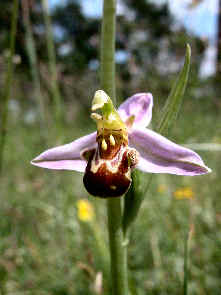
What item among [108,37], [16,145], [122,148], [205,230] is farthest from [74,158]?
[16,145]

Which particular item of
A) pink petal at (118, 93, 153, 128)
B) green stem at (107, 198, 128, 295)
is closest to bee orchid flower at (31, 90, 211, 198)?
pink petal at (118, 93, 153, 128)

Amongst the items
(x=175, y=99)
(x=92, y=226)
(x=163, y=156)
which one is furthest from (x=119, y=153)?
(x=92, y=226)

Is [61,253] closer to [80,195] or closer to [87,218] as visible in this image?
[87,218]

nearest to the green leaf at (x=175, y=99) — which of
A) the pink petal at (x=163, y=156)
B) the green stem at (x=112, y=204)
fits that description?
the pink petal at (x=163, y=156)

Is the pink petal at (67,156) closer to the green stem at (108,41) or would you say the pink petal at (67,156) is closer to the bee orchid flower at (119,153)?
the bee orchid flower at (119,153)

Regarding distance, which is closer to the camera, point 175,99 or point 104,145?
point 175,99

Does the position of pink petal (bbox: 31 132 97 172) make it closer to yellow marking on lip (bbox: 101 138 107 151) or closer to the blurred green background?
yellow marking on lip (bbox: 101 138 107 151)

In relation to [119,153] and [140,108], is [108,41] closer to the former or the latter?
[140,108]

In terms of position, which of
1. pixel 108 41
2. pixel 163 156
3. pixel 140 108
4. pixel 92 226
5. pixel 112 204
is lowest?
pixel 92 226
